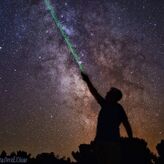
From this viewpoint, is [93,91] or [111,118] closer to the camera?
[111,118]

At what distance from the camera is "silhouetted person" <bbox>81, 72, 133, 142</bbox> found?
20.5 feet

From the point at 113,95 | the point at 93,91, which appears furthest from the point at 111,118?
the point at 93,91

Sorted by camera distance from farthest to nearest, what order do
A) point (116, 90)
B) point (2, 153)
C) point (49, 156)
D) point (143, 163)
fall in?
point (143, 163) → point (49, 156) → point (2, 153) → point (116, 90)

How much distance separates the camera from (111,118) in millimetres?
6355

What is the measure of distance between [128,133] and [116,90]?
2.91 ft

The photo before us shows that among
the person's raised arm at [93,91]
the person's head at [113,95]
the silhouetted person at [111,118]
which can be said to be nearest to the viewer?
the silhouetted person at [111,118]

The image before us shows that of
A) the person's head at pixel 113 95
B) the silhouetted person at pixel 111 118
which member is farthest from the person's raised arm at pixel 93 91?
the person's head at pixel 113 95

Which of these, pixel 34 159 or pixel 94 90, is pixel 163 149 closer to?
pixel 34 159

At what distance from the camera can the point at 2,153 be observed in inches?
822

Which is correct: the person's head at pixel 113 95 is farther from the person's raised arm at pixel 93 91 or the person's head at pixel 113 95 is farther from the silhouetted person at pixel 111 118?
the person's raised arm at pixel 93 91

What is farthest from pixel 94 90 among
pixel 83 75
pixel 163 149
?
pixel 163 149

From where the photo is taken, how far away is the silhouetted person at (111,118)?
6252 millimetres

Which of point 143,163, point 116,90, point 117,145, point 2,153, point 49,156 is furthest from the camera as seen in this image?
point 143,163

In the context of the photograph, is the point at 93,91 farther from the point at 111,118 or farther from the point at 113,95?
the point at 111,118
